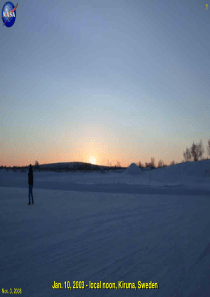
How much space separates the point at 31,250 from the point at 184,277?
337 centimetres

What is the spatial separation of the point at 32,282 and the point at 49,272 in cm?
36

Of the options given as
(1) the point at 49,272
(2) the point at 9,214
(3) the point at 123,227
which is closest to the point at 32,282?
(1) the point at 49,272

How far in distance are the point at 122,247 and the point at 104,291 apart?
5.70 feet

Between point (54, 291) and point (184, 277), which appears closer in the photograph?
point (54, 291)

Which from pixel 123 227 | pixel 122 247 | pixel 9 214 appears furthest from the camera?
pixel 9 214

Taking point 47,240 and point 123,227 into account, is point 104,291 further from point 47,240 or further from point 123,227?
point 123,227

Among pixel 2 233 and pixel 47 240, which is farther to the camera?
pixel 2 233

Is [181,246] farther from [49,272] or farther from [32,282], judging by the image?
[32,282]

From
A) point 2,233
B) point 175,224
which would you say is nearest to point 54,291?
point 2,233

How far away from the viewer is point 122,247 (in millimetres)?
4812

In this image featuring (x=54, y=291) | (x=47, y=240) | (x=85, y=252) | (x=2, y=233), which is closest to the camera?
(x=54, y=291)

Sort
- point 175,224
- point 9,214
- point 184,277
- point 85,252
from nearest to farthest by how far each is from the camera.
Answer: point 184,277, point 85,252, point 175,224, point 9,214

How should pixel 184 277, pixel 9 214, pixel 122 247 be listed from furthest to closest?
pixel 9 214
pixel 122 247
pixel 184 277

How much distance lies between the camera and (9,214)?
8.71 m
